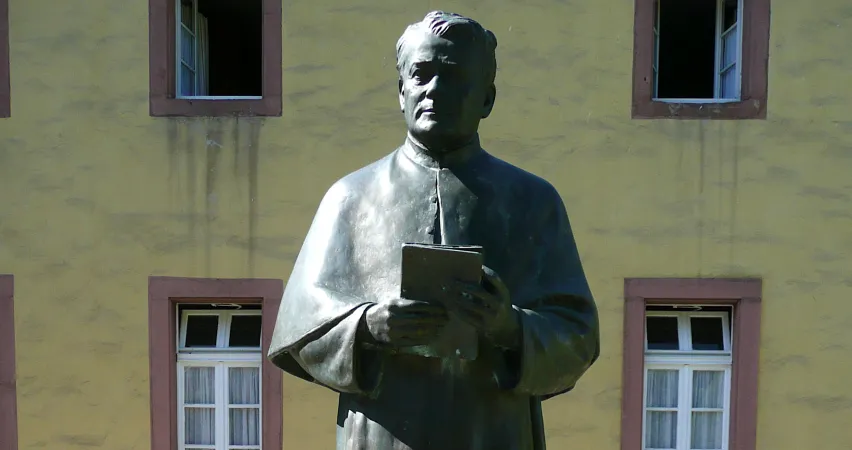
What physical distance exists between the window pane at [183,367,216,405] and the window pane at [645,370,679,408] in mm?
3553

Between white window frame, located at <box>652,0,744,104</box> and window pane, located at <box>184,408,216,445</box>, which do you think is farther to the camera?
window pane, located at <box>184,408,216,445</box>

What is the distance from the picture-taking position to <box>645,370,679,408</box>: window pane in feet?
22.6

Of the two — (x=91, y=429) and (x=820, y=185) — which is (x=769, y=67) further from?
(x=91, y=429)

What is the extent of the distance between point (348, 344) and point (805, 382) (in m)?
5.71

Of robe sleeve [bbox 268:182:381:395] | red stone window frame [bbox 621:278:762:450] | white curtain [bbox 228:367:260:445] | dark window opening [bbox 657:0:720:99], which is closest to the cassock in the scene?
robe sleeve [bbox 268:182:381:395]

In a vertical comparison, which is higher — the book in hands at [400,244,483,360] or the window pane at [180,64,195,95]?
the window pane at [180,64,195,95]

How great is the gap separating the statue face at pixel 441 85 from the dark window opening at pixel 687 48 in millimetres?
5721

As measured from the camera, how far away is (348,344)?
1.88m

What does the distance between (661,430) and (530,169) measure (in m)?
2.41

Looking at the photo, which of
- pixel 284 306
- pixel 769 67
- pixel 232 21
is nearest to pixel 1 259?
pixel 232 21

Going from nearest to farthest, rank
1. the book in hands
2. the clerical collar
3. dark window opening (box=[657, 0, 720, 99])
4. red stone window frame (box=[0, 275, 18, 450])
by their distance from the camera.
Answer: the book in hands < the clerical collar < red stone window frame (box=[0, 275, 18, 450]) < dark window opening (box=[657, 0, 720, 99])

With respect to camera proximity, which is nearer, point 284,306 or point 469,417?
point 469,417

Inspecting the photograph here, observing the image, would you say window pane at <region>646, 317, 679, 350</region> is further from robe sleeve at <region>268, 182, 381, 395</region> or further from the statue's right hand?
the statue's right hand

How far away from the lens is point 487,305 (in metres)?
1.74
